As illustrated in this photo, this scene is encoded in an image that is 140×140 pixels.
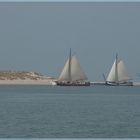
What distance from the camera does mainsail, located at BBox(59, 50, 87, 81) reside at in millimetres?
70812

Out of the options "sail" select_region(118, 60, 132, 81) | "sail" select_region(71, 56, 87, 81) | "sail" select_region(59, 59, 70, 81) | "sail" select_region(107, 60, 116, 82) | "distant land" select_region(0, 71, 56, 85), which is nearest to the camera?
"sail" select_region(71, 56, 87, 81)

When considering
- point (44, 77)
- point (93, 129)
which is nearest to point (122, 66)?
point (44, 77)

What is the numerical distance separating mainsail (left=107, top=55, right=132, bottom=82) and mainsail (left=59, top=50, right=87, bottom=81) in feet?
16.1

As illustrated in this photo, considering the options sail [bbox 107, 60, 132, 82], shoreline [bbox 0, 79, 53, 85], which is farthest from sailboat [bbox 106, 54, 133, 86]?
shoreline [bbox 0, 79, 53, 85]

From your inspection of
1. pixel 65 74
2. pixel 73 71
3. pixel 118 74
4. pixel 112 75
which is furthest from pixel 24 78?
pixel 73 71

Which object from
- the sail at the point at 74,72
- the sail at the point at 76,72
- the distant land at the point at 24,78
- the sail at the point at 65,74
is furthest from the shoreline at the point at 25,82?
the sail at the point at 76,72

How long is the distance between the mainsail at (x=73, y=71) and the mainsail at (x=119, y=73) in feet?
16.1

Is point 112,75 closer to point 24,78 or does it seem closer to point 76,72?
point 76,72

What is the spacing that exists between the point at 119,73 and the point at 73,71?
6762 millimetres

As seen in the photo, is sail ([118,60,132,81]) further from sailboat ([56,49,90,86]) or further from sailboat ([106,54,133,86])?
sailboat ([56,49,90,86])

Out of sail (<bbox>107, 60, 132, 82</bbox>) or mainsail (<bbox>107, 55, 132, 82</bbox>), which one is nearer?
sail (<bbox>107, 60, 132, 82</bbox>)

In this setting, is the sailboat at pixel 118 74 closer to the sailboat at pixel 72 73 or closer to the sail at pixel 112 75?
the sail at pixel 112 75

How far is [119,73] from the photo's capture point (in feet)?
248

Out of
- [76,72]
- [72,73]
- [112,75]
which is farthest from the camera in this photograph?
[112,75]
